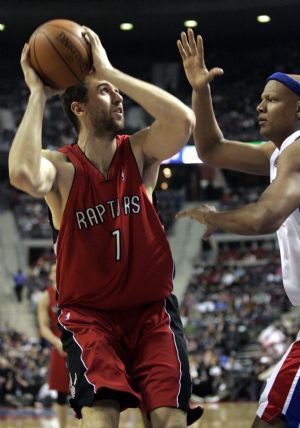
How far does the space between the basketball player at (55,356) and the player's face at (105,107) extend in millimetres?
3943

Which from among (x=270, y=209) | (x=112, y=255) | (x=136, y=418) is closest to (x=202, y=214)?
(x=270, y=209)

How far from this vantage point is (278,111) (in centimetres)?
398

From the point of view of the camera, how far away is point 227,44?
78.4ft

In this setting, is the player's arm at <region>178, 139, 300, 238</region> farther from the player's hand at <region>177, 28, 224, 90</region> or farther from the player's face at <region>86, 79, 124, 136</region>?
the player's hand at <region>177, 28, 224, 90</region>

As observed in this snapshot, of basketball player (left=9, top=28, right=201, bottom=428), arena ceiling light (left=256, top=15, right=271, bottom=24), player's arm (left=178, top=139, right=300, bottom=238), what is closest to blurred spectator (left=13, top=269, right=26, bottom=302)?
arena ceiling light (left=256, top=15, right=271, bottom=24)

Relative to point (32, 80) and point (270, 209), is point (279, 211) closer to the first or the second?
point (270, 209)

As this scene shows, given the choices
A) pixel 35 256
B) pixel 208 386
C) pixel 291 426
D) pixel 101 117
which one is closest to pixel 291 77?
pixel 101 117

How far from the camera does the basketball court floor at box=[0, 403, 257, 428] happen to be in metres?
10.2

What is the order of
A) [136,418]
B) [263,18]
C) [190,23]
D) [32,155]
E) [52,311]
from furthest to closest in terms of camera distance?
[190,23]
[263,18]
[136,418]
[52,311]
[32,155]

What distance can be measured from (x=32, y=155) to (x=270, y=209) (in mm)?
1001

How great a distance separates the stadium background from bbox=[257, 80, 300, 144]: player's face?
410 inches

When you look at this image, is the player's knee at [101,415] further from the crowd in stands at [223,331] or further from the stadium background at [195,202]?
the stadium background at [195,202]

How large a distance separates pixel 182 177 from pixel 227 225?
66.6 feet

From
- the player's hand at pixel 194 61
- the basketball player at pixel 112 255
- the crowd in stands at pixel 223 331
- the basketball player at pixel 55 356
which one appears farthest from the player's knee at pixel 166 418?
the crowd in stands at pixel 223 331
